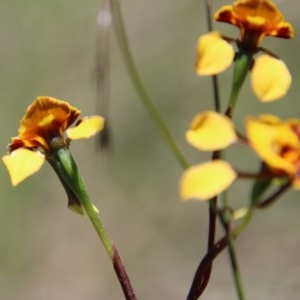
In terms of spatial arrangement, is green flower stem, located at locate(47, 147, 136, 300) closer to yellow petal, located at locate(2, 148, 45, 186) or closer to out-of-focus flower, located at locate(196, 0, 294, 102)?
yellow petal, located at locate(2, 148, 45, 186)

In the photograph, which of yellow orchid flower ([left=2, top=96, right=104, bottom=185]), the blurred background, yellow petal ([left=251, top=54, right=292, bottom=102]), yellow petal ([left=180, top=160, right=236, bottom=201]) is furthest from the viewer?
the blurred background

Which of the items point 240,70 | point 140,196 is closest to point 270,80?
point 240,70

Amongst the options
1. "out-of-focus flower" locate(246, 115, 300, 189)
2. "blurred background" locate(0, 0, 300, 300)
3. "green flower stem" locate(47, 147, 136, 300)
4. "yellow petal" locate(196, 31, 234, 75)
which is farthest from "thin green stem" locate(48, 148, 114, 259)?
"blurred background" locate(0, 0, 300, 300)

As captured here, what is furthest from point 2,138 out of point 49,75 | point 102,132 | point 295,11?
point 102,132

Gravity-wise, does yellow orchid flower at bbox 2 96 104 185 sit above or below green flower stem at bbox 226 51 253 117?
below

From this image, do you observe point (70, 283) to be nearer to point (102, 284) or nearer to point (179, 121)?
point (102, 284)

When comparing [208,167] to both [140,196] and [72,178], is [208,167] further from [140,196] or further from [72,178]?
[140,196]
